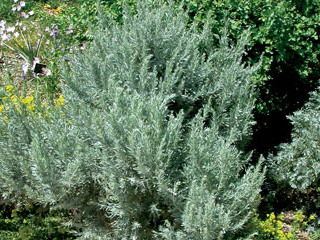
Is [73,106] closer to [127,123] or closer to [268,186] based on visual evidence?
[127,123]

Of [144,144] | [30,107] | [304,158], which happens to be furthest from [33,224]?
[304,158]

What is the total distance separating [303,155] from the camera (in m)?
3.62

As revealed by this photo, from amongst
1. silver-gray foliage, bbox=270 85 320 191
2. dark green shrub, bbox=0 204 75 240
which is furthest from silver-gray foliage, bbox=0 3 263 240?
silver-gray foliage, bbox=270 85 320 191

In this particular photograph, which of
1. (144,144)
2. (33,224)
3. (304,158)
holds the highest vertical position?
(304,158)

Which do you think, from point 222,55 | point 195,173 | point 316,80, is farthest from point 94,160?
point 316,80

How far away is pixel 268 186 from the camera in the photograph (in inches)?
155

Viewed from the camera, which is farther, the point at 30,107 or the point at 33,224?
the point at 30,107

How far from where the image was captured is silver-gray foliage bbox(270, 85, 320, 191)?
11.4ft

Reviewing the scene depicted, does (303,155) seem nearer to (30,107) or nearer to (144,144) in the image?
(144,144)

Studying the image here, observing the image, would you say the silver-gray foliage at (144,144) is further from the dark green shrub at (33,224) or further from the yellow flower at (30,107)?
the yellow flower at (30,107)

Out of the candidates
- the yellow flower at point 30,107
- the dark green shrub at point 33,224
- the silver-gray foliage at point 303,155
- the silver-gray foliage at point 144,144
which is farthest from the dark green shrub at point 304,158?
the yellow flower at point 30,107

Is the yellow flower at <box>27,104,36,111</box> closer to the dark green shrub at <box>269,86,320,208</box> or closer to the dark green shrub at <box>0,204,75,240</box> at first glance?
the dark green shrub at <box>0,204,75,240</box>

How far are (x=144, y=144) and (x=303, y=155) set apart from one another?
1.59m

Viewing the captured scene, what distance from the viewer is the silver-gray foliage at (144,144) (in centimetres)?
268
